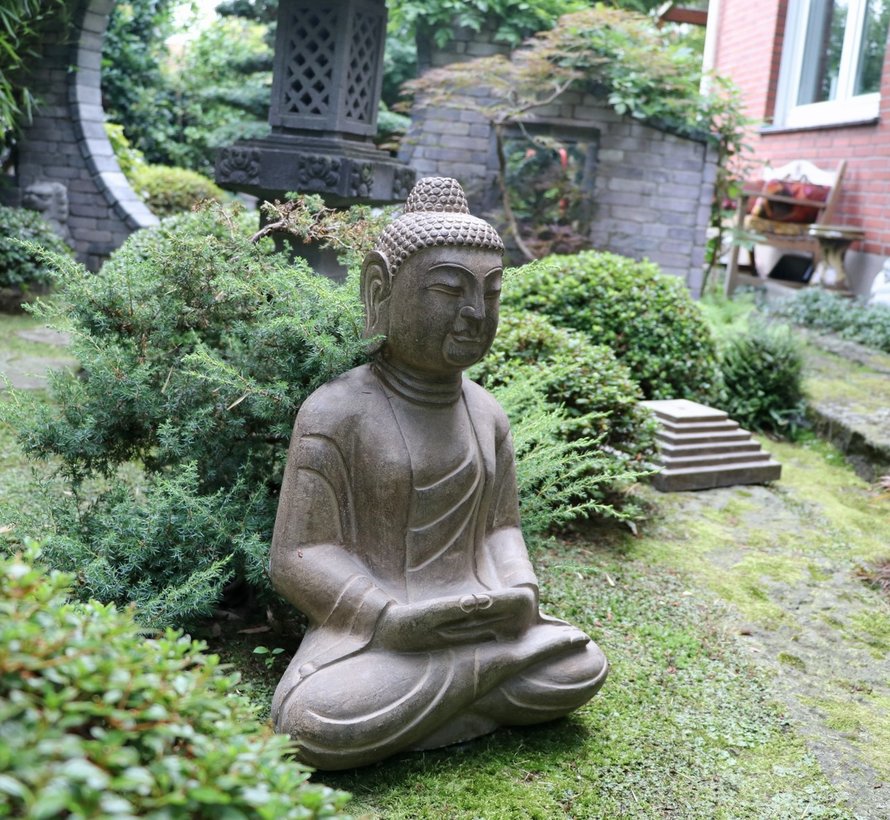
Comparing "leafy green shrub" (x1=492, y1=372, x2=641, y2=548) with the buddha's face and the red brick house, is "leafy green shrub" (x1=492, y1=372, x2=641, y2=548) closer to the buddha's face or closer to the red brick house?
the buddha's face

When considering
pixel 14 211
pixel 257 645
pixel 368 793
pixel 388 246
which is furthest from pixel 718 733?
pixel 14 211

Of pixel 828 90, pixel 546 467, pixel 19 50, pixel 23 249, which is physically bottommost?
pixel 546 467

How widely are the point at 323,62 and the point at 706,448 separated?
336cm

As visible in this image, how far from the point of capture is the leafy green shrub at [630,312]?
267 inches

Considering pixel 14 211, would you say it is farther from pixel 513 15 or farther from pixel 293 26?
pixel 513 15

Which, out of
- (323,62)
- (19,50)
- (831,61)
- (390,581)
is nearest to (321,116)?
(323,62)

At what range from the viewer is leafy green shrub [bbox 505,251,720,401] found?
6.77 meters

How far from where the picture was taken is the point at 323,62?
5.61 m

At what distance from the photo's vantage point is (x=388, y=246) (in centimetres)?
309

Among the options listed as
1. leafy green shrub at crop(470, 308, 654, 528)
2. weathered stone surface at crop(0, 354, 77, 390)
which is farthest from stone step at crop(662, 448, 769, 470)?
weathered stone surface at crop(0, 354, 77, 390)

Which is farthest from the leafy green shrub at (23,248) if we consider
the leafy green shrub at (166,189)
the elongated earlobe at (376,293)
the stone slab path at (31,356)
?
the elongated earlobe at (376,293)

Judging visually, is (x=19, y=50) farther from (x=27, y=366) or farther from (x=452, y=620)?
(x=452, y=620)

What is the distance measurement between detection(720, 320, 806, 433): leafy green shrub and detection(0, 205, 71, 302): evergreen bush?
248 inches

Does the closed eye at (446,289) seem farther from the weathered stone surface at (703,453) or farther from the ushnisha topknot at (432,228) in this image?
the weathered stone surface at (703,453)
